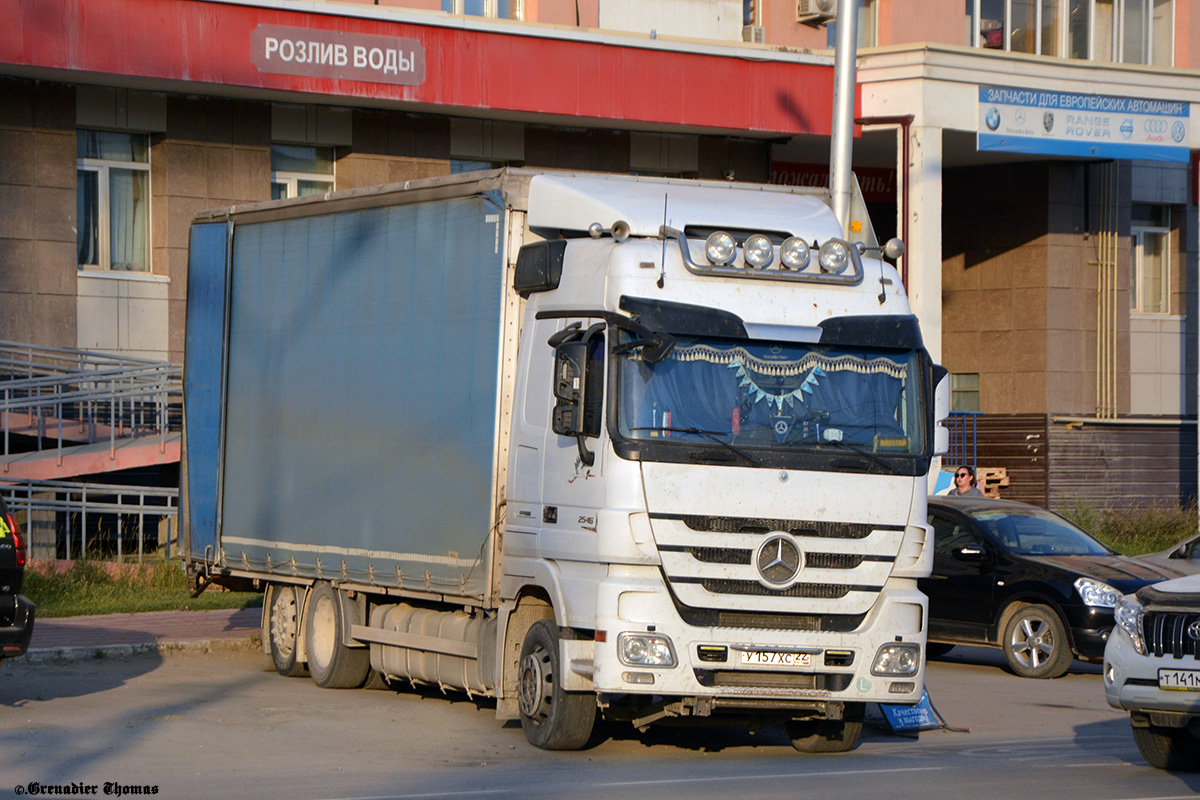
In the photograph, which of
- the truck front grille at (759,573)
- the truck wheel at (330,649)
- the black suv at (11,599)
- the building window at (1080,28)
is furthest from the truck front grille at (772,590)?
the building window at (1080,28)

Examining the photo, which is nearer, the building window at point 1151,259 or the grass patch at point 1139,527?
the grass patch at point 1139,527

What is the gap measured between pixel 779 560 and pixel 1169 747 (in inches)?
107

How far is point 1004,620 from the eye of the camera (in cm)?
1473

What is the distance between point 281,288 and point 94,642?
4.12m

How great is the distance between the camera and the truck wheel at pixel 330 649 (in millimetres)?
12281

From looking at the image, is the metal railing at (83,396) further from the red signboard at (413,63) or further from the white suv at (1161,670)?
the white suv at (1161,670)

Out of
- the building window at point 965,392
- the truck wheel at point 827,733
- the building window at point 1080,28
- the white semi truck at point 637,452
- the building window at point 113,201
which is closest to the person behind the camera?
the white semi truck at point 637,452

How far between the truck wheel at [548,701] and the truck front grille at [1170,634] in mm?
3397

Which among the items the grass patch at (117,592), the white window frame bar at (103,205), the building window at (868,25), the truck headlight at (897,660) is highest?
the building window at (868,25)

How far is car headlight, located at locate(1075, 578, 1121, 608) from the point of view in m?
14.1

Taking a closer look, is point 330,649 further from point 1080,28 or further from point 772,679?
point 1080,28

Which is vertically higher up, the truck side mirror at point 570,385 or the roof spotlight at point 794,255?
the roof spotlight at point 794,255

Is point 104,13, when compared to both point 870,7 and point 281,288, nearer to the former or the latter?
point 281,288

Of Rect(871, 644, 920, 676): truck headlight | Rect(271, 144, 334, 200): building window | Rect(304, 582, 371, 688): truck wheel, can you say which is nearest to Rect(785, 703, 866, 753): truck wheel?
Rect(871, 644, 920, 676): truck headlight
